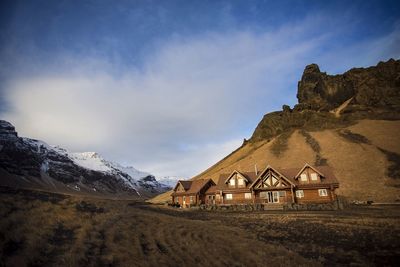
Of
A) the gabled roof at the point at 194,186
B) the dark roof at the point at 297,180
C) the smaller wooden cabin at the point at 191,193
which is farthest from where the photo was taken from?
the gabled roof at the point at 194,186

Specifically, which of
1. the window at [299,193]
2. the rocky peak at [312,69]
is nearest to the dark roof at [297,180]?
the window at [299,193]

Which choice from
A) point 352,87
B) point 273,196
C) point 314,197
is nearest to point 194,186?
point 273,196

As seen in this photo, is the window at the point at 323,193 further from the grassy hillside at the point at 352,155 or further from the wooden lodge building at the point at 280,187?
the grassy hillside at the point at 352,155

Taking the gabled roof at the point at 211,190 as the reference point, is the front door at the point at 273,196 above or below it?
below

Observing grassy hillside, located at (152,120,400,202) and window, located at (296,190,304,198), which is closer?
window, located at (296,190,304,198)

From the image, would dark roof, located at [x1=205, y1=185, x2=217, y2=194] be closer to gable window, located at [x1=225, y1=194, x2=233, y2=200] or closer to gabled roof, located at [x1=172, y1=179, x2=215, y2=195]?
gabled roof, located at [x1=172, y1=179, x2=215, y2=195]

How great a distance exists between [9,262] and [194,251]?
26.3 feet

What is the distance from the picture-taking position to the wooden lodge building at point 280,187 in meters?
53.1

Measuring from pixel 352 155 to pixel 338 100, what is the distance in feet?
171

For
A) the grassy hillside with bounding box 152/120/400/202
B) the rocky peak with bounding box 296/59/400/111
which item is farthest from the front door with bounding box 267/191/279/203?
the rocky peak with bounding box 296/59/400/111

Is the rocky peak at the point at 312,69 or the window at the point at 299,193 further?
the rocky peak at the point at 312,69

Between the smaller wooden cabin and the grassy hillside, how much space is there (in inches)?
919

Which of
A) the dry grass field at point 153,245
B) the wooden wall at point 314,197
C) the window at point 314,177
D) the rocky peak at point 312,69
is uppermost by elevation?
the rocky peak at point 312,69

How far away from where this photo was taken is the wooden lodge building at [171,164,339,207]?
174ft
